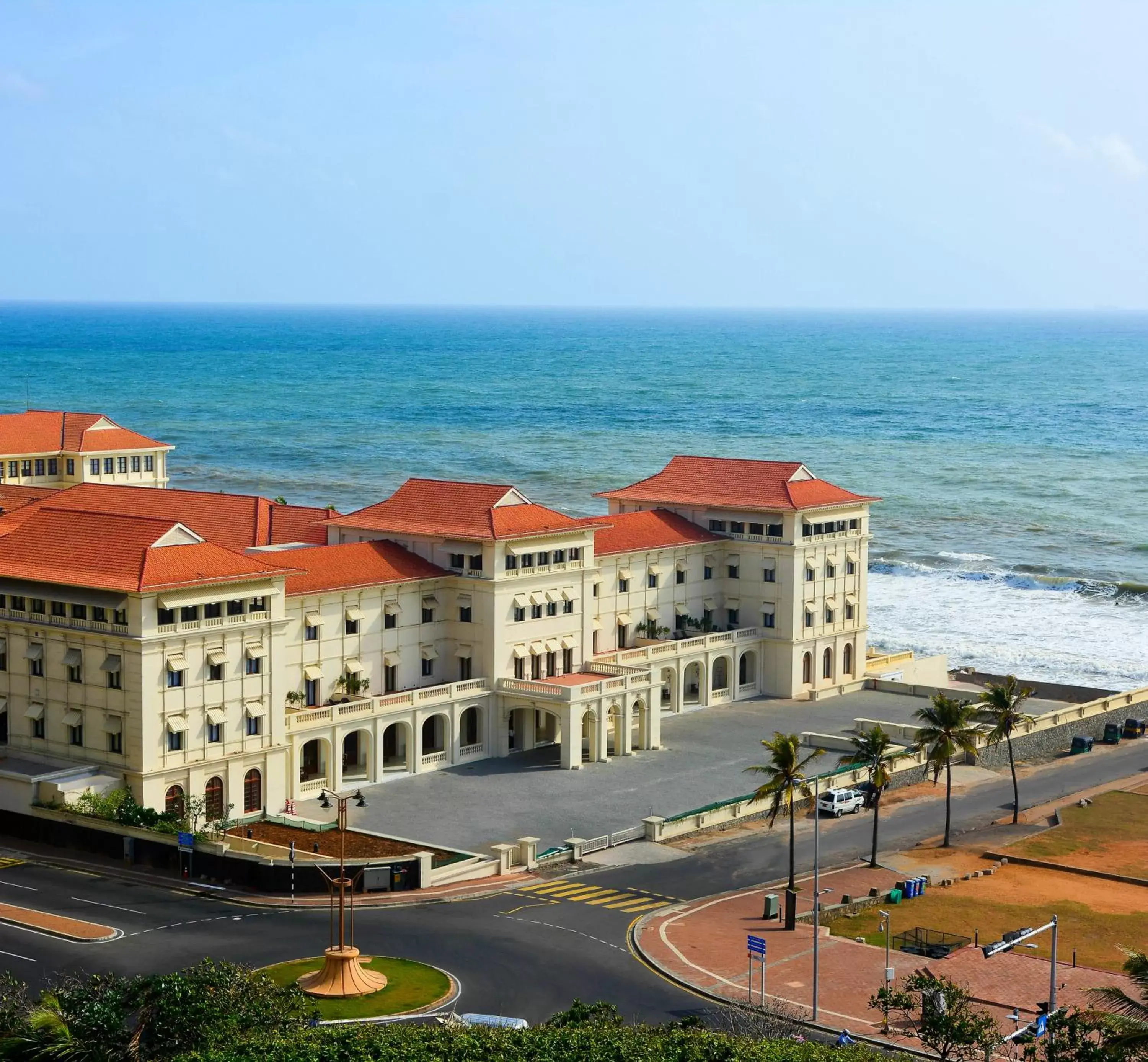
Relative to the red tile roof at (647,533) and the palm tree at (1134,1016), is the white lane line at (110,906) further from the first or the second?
the red tile roof at (647,533)

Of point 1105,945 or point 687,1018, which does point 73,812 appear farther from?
point 1105,945

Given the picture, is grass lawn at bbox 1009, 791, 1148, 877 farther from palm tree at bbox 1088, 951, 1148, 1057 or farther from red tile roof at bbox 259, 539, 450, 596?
palm tree at bbox 1088, 951, 1148, 1057

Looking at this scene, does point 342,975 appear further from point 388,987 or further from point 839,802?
point 839,802

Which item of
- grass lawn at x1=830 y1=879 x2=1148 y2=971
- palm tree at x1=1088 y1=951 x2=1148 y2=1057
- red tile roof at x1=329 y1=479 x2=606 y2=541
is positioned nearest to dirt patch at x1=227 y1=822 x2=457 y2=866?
grass lawn at x1=830 y1=879 x2=1148 y2=971

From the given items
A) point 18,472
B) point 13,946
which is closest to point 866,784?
point 13,946

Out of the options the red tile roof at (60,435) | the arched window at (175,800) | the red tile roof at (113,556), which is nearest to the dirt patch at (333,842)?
the arched window at (175,800)

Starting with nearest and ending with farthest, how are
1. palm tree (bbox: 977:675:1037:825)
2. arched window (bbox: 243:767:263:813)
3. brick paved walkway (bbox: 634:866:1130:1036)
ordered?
brick paved walkway (bbox: 634:866:1130:1036) < arched window (bbox: 243:767:263:813) < palm tree (bbox: 977:675:1037:825)

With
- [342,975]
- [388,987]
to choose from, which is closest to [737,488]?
[388,987]
